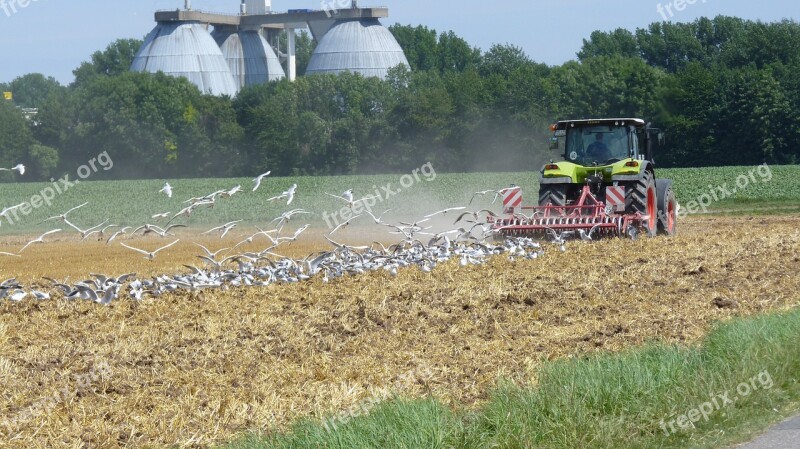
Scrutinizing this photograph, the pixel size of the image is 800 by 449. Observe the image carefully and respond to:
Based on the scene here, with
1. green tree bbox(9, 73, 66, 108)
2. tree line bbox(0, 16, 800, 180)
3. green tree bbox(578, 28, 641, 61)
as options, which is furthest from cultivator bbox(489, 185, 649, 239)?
green tree bbox(9, 73, 66, 108)

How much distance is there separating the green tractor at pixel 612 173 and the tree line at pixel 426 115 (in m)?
29.3

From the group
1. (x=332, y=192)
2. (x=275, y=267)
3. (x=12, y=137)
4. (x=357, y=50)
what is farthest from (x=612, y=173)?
(x=357, y=50)

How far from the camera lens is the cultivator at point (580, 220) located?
16797 mm

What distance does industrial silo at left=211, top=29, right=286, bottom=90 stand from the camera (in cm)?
9488

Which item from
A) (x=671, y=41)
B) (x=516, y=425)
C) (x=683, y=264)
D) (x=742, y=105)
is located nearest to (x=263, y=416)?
(x=516, y=425)

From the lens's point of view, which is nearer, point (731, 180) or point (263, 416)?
point (263, 416)

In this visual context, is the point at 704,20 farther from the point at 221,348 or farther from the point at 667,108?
the point at 221,348

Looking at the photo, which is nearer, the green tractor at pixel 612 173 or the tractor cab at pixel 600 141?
the green tractor at pixel 612 173

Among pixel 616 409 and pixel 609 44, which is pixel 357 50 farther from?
pixel 616 409

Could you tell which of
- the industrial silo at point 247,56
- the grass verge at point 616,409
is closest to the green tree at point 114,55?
the industrial silo at point 247,56

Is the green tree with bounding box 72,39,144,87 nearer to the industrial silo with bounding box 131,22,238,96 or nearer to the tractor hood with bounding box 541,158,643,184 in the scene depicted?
the industrial silo with bounding box 131,22,238,96

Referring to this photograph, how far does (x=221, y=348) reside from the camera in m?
8.27

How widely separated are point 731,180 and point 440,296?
1147 inches

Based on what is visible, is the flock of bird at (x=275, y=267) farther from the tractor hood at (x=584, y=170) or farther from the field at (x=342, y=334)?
the tractor hood at (x=584, y=170)
